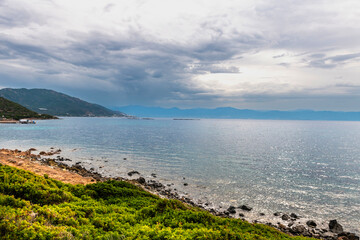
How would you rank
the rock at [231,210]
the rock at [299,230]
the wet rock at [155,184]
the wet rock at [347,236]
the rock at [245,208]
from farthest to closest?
the wet rock at [155,184] → the rock at [245,208] → the rock at [231,210] → the rock at [299,230] → the wet rock at [347,236]

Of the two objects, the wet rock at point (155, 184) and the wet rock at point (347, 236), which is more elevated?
the wet rock at point (347, 236)

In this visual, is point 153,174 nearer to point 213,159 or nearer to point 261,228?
point 213,159

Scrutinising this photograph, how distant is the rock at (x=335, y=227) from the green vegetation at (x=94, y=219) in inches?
494

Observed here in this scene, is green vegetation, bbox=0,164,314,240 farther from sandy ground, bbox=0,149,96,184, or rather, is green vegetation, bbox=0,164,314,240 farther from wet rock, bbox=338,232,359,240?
sandy ground, bbox=0,149,96,184

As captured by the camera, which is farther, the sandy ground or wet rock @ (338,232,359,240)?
the sandy ground

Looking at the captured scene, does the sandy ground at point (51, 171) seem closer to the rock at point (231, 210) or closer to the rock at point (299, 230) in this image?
the rock at point (231, 210)

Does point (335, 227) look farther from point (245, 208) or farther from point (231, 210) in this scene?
point (231, 210)

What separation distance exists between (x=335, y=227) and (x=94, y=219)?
22481 mm

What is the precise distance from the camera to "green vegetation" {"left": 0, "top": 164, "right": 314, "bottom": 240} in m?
7.64

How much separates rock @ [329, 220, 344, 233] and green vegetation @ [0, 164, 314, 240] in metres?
12.6

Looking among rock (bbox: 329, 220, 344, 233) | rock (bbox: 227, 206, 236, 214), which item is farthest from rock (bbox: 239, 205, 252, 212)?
rock (bbox: 329, 220, 344, 233)

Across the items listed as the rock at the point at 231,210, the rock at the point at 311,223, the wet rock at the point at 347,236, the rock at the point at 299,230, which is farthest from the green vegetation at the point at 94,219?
the rock at the point at 311,223

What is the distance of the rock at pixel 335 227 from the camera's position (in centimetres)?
1950

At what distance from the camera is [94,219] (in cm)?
965
